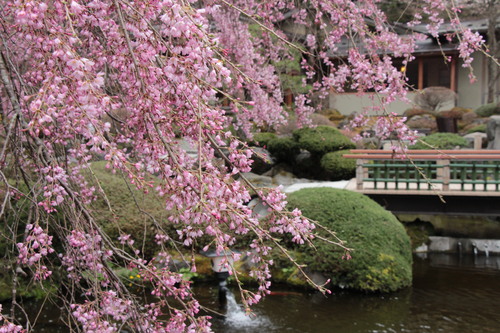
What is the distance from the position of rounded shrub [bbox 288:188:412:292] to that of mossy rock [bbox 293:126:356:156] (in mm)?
5398

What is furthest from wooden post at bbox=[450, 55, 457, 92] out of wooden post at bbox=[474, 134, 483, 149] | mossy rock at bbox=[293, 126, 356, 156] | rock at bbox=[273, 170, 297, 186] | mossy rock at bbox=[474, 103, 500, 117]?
rock at bbox=[273, 170, 297, 186]

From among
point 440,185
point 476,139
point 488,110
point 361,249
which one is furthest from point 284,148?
point 488,110

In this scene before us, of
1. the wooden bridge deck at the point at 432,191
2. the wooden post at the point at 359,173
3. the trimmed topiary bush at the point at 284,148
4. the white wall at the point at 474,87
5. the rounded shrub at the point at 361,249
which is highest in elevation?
the white wall at the point at 474,87

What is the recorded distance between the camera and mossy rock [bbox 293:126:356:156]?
42.9ft

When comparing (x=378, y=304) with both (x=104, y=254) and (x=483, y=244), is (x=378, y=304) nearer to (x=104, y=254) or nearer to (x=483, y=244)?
(x=483, y=244)

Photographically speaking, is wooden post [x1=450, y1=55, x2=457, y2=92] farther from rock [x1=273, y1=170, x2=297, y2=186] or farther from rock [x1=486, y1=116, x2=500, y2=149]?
rock [x1=273, y1=170, x2=297, y2=186]

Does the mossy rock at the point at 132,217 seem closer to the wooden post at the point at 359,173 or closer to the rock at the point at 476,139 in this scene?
the wooden post at the point at 359,173

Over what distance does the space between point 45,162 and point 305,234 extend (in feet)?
4.46

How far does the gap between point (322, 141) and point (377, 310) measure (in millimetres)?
7047

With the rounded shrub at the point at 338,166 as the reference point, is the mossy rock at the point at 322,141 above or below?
above

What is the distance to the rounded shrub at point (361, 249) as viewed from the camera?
698 cm

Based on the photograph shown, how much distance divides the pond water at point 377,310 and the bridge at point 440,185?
4.42 ft

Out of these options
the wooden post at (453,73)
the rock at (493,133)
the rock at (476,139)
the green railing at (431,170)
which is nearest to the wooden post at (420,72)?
the wooden post at (453,73)

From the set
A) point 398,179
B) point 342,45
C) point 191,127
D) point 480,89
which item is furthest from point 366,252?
point 480,89
